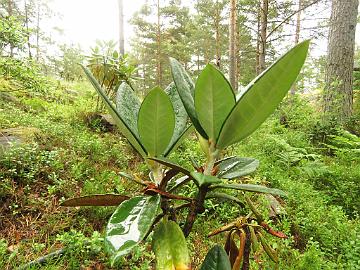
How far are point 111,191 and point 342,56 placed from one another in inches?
182

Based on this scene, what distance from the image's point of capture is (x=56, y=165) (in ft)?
9.99

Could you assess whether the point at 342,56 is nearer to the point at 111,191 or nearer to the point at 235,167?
the point at 111,191

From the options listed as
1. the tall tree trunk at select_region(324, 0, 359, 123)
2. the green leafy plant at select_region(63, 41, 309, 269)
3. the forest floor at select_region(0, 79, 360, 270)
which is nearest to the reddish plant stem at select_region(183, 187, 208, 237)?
the green leafy plant at select_region(63, 41, 309, 269)

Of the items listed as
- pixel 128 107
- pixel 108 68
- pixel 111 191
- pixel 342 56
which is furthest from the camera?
pixel 108 68

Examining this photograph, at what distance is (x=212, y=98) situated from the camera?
1.57 feet

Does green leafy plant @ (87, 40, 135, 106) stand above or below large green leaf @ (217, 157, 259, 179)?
above

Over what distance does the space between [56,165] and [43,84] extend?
3.93 feet

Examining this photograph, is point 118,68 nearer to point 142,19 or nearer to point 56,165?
point 56,165

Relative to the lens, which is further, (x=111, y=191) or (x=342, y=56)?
(x=342, y=56)

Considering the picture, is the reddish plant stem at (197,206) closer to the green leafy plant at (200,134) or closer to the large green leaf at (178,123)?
the green leafy plant at (200,134)

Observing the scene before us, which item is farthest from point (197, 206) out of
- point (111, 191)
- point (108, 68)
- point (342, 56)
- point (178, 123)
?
point (342, 56)

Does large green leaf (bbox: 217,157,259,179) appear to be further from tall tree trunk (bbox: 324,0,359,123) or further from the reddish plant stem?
tall tree trunk (bbox: 324,0,359,123)

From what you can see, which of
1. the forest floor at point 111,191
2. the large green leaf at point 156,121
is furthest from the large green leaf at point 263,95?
the forest floor at point 111,191

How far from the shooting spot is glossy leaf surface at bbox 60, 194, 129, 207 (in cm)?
53
